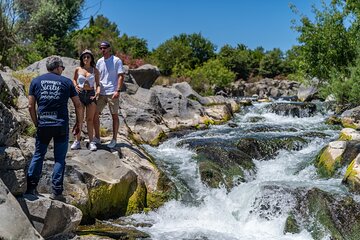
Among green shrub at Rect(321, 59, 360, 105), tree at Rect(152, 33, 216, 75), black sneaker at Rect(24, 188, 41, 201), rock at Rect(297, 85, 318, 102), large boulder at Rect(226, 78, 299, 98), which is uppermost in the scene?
tree at Rect(152, 33, 216, 75)

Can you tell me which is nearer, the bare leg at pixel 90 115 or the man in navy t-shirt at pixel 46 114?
the man in navy t-shirt at pixel 46 114

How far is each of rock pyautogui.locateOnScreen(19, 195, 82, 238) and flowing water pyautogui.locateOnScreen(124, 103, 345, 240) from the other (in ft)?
4.30

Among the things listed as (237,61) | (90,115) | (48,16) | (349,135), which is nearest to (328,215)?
(90,115)

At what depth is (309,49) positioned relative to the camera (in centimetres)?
1970

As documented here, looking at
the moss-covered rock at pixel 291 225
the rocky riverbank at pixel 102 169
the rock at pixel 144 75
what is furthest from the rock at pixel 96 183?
the rock at pixel 144 75

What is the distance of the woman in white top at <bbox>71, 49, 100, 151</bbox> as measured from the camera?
286 inches

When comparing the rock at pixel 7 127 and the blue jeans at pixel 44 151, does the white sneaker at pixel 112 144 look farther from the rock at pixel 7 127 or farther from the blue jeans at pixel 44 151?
the rock at pixel 7 127

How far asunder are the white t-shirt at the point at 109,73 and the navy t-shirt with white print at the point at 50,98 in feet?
6.90

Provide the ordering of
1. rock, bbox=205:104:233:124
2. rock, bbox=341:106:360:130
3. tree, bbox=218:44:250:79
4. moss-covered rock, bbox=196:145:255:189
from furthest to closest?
tree, bbox=218:44:250:79, rock, bbox=205:104:233:124, rock, bbox=341:106:360:130, moss-covered rock, bbox=196:145:255:189

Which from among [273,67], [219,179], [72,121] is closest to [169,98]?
[72,121]

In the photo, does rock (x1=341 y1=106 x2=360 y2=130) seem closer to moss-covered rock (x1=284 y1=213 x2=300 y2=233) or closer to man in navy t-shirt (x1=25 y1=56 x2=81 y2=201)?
moss-covered rock (x1=284 y1=213 x2=300 y2=233)

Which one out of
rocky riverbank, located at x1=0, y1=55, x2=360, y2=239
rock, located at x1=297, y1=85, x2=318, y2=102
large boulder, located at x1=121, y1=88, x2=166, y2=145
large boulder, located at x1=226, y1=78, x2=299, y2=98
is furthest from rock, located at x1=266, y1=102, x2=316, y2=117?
large boulder, located at x1=226, y1=78, x2=299, y2=98

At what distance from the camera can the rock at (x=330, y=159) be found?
31.1 feet

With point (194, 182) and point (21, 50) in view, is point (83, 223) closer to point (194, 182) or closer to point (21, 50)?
point (194, 182)
